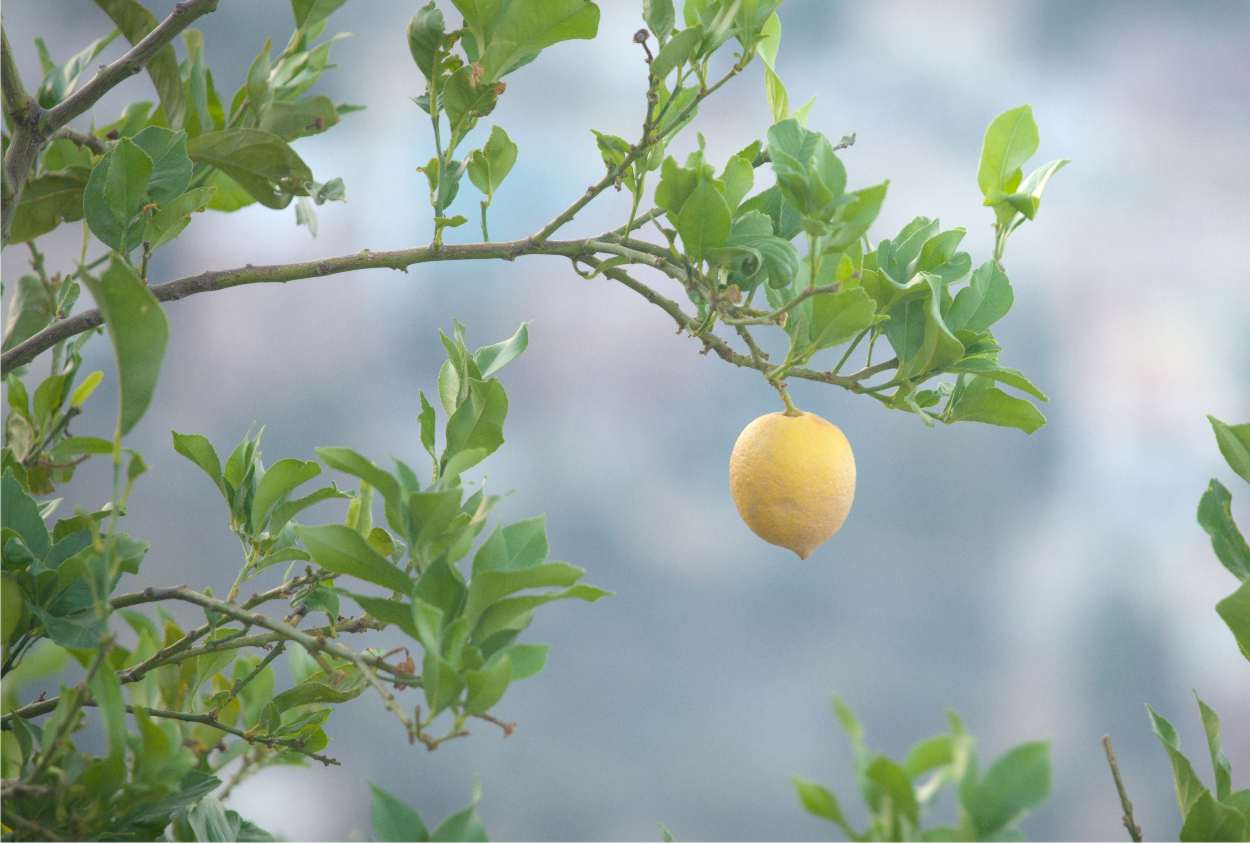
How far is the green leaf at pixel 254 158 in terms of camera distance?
0.69 m

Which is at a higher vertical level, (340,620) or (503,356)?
(503,356)

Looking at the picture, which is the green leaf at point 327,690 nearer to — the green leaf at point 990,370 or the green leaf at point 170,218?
the green leaf at point 170,218

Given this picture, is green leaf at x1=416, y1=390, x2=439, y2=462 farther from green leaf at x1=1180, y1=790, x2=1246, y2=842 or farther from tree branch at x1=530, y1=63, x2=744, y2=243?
green leaf at x1=1180, y1=790, x2=1246, y2=842

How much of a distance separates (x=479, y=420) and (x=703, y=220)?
14cm

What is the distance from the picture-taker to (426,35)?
611mm

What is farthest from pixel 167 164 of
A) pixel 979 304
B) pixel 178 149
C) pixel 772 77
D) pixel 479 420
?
pixel 979 304

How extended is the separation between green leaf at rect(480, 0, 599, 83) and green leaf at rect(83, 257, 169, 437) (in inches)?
9.7

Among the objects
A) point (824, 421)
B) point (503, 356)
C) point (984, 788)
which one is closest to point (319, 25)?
point (503, 356)

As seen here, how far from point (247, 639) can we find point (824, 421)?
0.32m

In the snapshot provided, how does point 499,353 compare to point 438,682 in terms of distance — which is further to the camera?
point 499,353

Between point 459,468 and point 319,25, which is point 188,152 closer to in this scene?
point 319,25

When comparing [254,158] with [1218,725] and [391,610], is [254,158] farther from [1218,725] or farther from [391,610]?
[1218,725]

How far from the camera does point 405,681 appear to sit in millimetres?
529

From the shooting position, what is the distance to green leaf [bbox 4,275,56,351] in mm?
829
